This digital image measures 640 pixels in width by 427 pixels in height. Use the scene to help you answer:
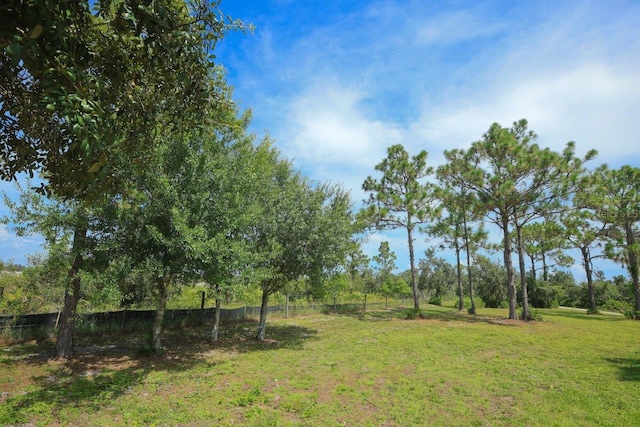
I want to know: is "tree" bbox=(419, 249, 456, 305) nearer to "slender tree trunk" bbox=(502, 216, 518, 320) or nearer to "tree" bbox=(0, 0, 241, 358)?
"slender tree trunk" bbox=(502, 216, 518, 320)

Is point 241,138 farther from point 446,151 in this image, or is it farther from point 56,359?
point 446,151

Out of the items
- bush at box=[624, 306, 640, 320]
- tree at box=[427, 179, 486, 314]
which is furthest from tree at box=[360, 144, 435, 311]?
bush at box=[624, 306, 640, 320]

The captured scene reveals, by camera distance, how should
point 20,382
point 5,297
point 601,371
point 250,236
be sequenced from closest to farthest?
point 20,382 < point 601,371 < point 5,297 < point 250,236

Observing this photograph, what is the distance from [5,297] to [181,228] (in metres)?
8.97

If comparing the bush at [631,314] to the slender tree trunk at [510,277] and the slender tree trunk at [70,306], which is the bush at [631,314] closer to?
the slender tree trunk at [510,277]

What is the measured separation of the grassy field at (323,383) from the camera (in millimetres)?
5855

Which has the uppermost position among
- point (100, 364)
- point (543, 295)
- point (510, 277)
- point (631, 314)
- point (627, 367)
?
point (510, 277)

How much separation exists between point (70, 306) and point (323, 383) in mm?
7268

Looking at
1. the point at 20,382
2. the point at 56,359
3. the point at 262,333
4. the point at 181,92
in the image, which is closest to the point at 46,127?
the point at 181,92

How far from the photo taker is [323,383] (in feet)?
25.8

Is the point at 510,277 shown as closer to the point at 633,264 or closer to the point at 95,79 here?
the point at 633,264

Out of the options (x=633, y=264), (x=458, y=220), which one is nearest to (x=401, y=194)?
(x=458, y=220)

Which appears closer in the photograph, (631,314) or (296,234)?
(296,234)

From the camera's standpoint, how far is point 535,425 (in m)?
5.61
